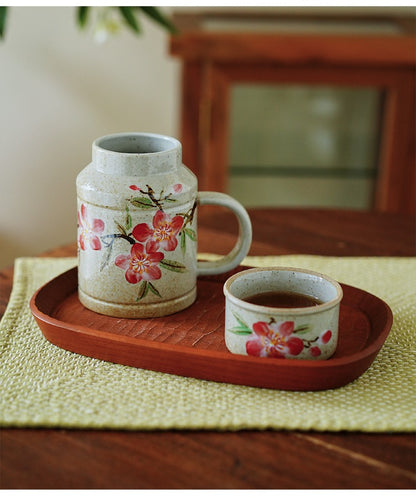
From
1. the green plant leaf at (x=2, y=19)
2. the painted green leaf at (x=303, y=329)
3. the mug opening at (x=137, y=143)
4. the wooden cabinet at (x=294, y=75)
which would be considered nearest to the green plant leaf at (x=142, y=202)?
the mug opening at (x=137, y=143)

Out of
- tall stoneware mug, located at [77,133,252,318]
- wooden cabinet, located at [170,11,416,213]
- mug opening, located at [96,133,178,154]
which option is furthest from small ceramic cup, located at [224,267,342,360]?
wooden cabinet, located at [170,11,416,213]

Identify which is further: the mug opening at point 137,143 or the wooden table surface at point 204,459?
the mug opening at point 137,143

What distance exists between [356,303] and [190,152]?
1.16m

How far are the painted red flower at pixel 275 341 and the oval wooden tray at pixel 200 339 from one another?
0.01 m

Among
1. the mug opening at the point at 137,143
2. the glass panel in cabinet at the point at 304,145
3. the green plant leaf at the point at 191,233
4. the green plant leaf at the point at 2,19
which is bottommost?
the glass panel in cabinet at the point at 304,145

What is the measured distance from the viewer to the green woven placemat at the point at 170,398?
0.66m

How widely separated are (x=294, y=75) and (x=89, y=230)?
122 centimetres

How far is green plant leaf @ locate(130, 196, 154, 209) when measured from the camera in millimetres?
782

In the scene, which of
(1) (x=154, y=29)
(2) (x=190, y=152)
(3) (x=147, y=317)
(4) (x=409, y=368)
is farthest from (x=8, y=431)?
(1) (x=154, y=29)

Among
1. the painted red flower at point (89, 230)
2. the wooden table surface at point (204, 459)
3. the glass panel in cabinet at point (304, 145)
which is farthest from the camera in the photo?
the glass panel in cabinet at point (304, 145)

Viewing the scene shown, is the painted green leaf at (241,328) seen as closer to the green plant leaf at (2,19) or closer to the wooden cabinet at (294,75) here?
the green plant leaf at (2,19)

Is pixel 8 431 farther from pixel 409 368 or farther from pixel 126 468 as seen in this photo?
pixel 409 368

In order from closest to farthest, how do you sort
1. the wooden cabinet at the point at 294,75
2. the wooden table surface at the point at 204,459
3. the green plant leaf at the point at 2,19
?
the wooden table surface at the point at 204,459
the green plant leaf at the point at 2,19
the wooden cabinet at the point at 294,75

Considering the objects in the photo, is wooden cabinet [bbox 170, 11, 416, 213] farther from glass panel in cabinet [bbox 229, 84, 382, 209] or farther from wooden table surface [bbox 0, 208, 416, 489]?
wooden table surface [bbox 0, 208, 416, 489]
